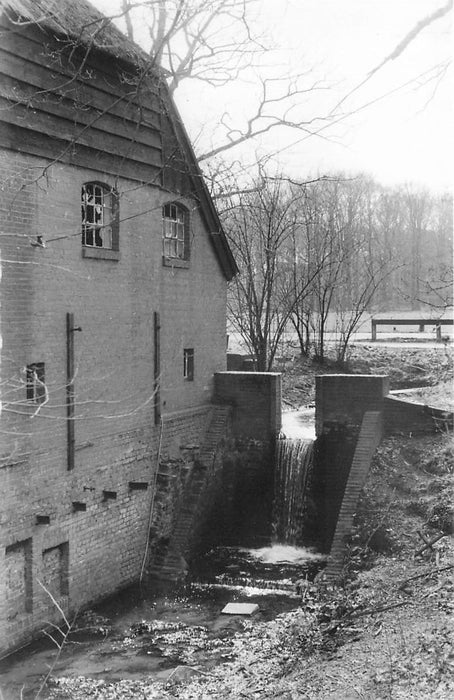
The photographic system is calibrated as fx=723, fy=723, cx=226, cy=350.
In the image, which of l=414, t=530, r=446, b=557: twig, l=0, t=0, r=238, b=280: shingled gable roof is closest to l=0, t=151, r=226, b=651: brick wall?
l=0, t=0, r=238, b=280: shingled gable roof

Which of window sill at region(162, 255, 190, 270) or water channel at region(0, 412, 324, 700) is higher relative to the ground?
window sill at region(162, 255, 190, 270)

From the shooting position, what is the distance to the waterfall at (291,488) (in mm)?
15969

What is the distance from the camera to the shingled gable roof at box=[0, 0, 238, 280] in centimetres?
1077

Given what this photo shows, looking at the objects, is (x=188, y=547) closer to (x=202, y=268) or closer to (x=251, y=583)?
(x=251, y=583)

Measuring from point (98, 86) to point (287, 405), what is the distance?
12.8 metres

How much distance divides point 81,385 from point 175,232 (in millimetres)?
4776

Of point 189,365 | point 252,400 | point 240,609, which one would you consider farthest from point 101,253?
point 240,609

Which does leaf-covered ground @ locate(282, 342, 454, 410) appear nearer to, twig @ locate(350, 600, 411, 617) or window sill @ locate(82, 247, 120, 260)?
window sill @ locate(82, 247, 120, 260)

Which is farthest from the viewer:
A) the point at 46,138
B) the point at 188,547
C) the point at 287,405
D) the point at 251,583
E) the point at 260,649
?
the point at 287,405

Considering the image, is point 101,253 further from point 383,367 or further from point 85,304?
point 383,367

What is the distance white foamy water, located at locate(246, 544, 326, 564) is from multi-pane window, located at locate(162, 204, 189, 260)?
6.62m

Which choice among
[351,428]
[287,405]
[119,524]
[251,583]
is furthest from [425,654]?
[287,405]

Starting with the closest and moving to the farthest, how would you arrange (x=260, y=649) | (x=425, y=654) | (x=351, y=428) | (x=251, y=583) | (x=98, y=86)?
(x=425, y=654) < (x=260, y=649) < (x=98, y=86) < (x=251, y=583) < (x=351, y=428)

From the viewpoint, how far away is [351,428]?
1625cm
